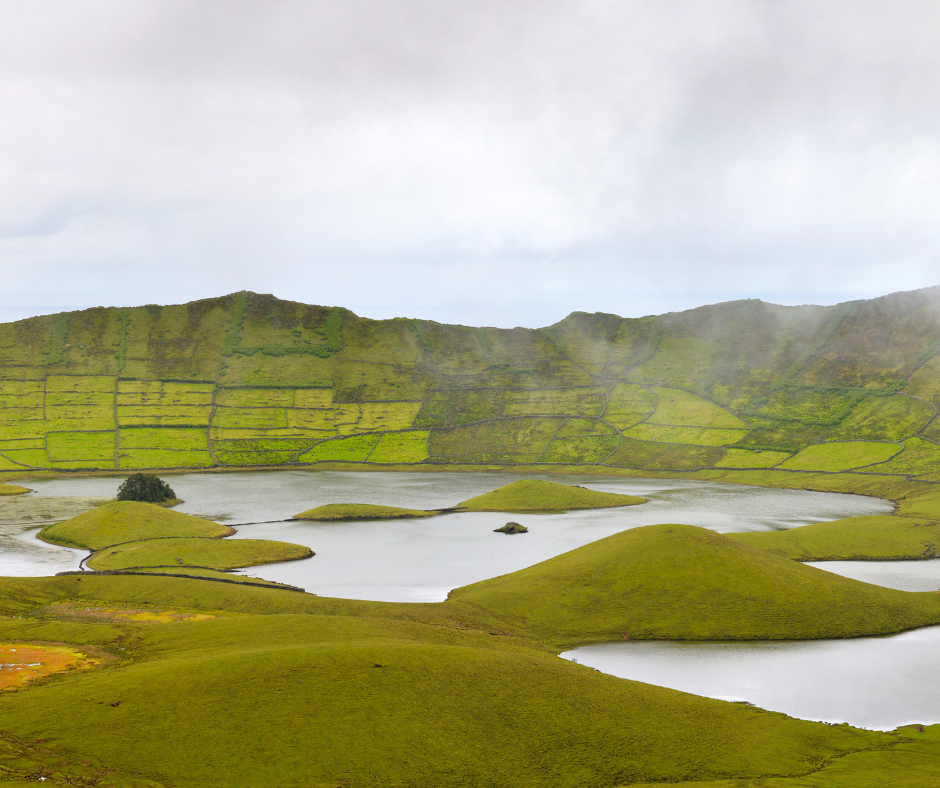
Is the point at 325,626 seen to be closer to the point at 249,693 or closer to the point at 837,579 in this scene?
the point at 249,693

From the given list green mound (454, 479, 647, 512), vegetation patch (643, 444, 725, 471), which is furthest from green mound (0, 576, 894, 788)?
vegetation patch (643, 444, 725, 471)

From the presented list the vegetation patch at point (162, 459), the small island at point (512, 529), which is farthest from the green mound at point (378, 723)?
the vegetation patch at point (162, 459)

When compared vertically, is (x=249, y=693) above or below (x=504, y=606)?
above

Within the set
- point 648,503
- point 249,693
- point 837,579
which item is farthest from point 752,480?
point 249,693

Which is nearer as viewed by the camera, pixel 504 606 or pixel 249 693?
pixel 249 693

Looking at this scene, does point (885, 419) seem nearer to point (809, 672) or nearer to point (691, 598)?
point (691, 598)

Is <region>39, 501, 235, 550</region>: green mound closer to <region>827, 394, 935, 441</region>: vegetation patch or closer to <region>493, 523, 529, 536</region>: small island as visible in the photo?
<region>493, 523, 529, 536</region>: small island

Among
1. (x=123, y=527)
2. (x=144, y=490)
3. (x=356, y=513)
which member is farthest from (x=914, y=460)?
(x=123, y=527)
